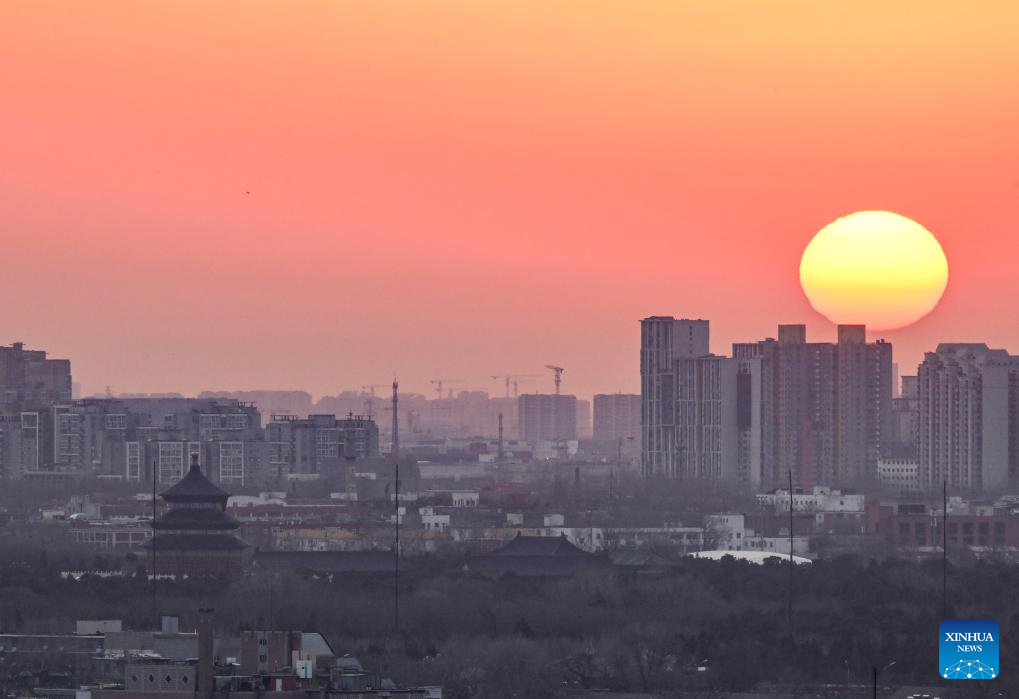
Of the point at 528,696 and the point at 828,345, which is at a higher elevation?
the point at 828,345

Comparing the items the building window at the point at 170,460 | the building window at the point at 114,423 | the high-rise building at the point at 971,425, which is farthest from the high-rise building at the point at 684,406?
the building window at the point at 114,423

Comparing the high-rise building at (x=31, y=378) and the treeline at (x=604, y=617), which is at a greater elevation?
the high-rise building at (x=31, y=378)

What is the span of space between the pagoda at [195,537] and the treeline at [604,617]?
2218 millimetres

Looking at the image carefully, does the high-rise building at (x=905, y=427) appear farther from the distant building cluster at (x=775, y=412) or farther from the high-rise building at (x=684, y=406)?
the high-rise building at (x=684, y=406)

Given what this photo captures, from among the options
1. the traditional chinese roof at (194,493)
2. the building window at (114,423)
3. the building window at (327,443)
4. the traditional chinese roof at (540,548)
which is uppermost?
the building window at (114,423)

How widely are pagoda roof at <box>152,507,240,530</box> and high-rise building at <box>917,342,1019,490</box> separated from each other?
49.7m

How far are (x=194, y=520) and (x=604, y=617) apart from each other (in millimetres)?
15540

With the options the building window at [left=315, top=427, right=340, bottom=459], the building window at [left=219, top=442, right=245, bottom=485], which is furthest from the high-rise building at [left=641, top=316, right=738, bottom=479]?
the building window at [left=219, top=442, right=245, bottom=485]

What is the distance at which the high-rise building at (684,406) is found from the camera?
128 meters

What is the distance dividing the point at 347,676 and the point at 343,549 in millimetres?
35202

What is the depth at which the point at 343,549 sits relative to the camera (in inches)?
2963

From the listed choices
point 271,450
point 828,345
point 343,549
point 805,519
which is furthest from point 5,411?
point 343,549

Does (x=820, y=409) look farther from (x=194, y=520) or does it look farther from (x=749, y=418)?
(x=194, y=520)

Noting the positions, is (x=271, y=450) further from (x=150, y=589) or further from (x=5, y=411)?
(x=150, y=589)
